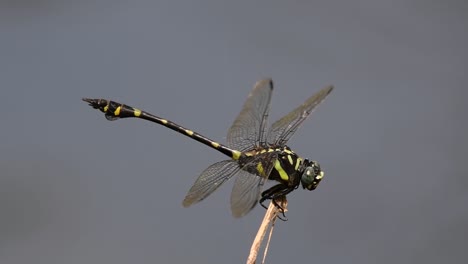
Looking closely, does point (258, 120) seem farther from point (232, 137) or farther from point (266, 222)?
point (266, 222)

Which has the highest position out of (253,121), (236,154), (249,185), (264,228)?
(253,121)

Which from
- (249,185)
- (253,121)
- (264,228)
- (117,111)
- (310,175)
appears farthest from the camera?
(117,111)

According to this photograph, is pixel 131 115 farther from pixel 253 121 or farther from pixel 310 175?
pixel 310 175

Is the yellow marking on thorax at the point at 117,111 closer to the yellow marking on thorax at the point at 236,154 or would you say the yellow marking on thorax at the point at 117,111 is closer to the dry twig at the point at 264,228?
the yellow marking on thorax at the point at 236,154

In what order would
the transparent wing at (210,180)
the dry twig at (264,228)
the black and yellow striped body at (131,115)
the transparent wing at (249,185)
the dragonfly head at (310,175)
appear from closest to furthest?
the dry twig at (264,228), the transparent wing at (249,185), the transparent wing at (210,180), the dragonfly head at (310,175), the black and yellow striped body at (131,115)

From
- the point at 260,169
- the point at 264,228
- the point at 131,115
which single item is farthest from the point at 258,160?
the point at 131,115

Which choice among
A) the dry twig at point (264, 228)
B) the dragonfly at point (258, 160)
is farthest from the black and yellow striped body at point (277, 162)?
the dry twig at point (264, 228)
